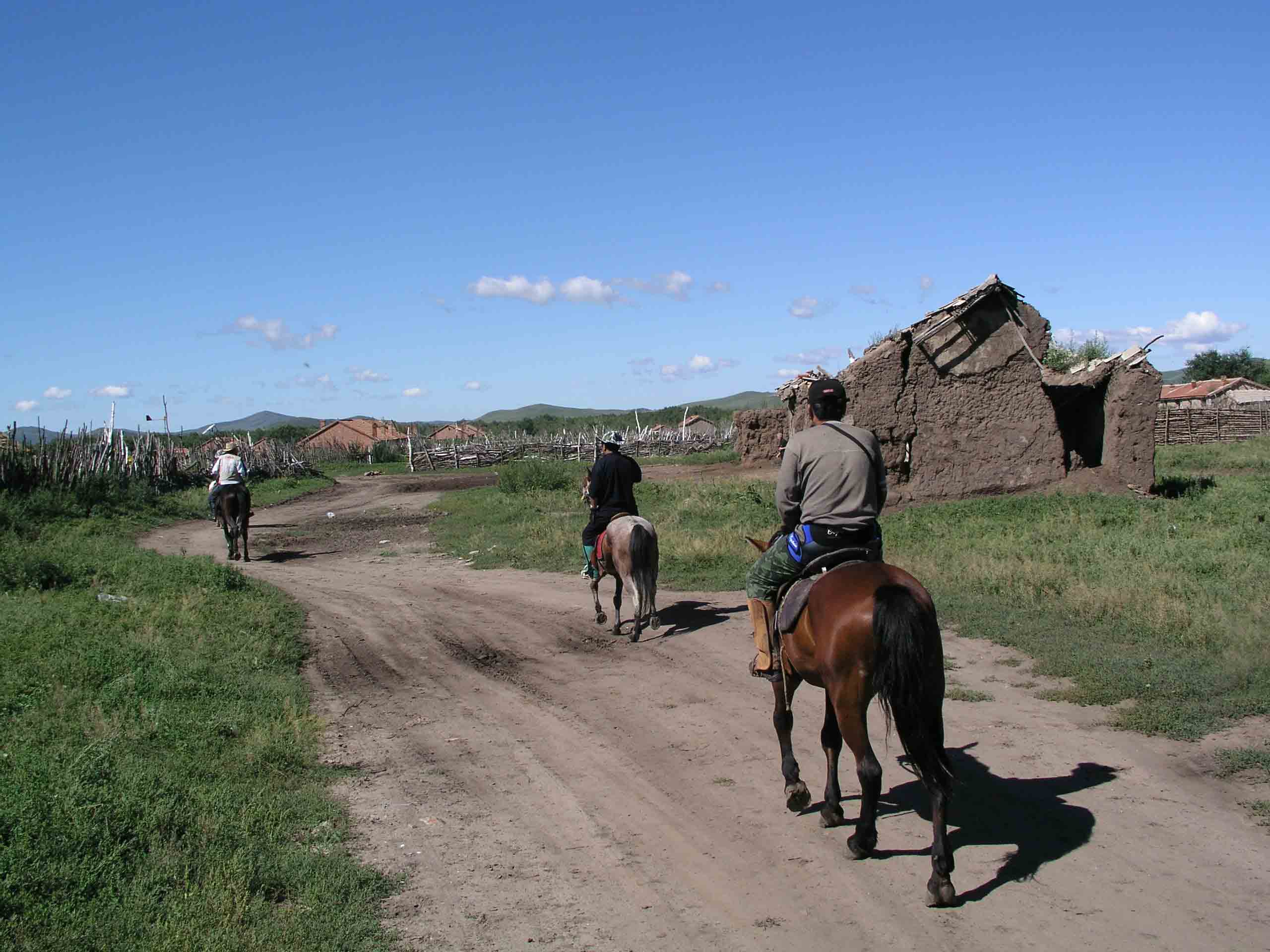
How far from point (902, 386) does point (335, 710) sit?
456 inches

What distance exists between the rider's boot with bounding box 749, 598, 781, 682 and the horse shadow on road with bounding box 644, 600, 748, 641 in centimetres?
423

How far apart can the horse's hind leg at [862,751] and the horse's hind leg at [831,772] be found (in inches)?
11.9

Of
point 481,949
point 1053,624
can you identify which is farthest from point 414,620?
point 481,949

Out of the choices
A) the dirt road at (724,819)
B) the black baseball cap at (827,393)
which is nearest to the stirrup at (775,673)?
the dirt road at (724,819)

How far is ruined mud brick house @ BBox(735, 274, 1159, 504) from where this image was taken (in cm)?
1639

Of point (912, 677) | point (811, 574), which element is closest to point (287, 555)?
point (811, 574)

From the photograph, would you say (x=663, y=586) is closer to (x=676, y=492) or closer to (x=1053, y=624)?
(x=1053, y=624)

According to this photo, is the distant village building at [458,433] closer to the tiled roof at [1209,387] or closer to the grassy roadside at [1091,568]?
the grassy roadside at [1091,568]

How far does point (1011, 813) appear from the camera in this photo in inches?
218

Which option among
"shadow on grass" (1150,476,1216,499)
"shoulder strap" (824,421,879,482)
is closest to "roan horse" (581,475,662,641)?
"shoulder strap" (824,421,879,482)

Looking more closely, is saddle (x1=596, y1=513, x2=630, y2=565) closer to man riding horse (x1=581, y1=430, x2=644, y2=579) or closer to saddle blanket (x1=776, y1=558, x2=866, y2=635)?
man riding horse (x1=581, y1=430, x2=644, y2=579)

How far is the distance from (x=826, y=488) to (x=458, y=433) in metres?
62.2

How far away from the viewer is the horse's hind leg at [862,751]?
4.89 metres

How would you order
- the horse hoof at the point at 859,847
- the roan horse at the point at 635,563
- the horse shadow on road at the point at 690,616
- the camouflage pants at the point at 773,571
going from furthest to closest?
1. the horse shadow on road at the point at 690,616
2. the roan horse at the point at 635,563
3. the camouflage pants at the point at 773,571
4. the horse hoof at the point at 859,847
